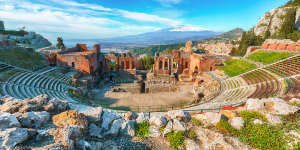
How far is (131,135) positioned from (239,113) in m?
6.67

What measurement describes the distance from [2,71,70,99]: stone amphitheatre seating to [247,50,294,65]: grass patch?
34.1 m

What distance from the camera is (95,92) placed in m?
25.5

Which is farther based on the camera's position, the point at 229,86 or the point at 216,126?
the point at 229,86

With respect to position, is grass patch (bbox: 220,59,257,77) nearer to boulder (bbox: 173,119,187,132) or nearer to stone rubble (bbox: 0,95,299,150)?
stone rubble (bbox: 0,95,299,150)

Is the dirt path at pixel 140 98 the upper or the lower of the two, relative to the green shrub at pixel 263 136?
lower

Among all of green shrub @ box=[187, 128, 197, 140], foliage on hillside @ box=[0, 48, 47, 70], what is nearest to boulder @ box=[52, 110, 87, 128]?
green shrub @ box=[187, 128, 197, 140]

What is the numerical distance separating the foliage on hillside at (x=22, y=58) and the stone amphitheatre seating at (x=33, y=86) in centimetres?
352

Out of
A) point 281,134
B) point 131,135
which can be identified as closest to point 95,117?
point 131,135

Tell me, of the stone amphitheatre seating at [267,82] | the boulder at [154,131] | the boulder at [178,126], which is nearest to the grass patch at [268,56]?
the stone amphitheatre seating at [267,82]

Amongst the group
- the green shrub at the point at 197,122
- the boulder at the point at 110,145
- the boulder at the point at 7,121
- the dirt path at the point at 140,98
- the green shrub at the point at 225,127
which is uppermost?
the boulder at the point at 7,121

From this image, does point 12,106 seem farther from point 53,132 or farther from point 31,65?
point 31,65

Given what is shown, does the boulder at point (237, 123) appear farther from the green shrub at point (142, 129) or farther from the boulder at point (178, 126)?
the green shrub at point (142, 129)

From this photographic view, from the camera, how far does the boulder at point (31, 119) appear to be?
5.63 m

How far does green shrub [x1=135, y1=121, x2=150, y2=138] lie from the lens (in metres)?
7.13
